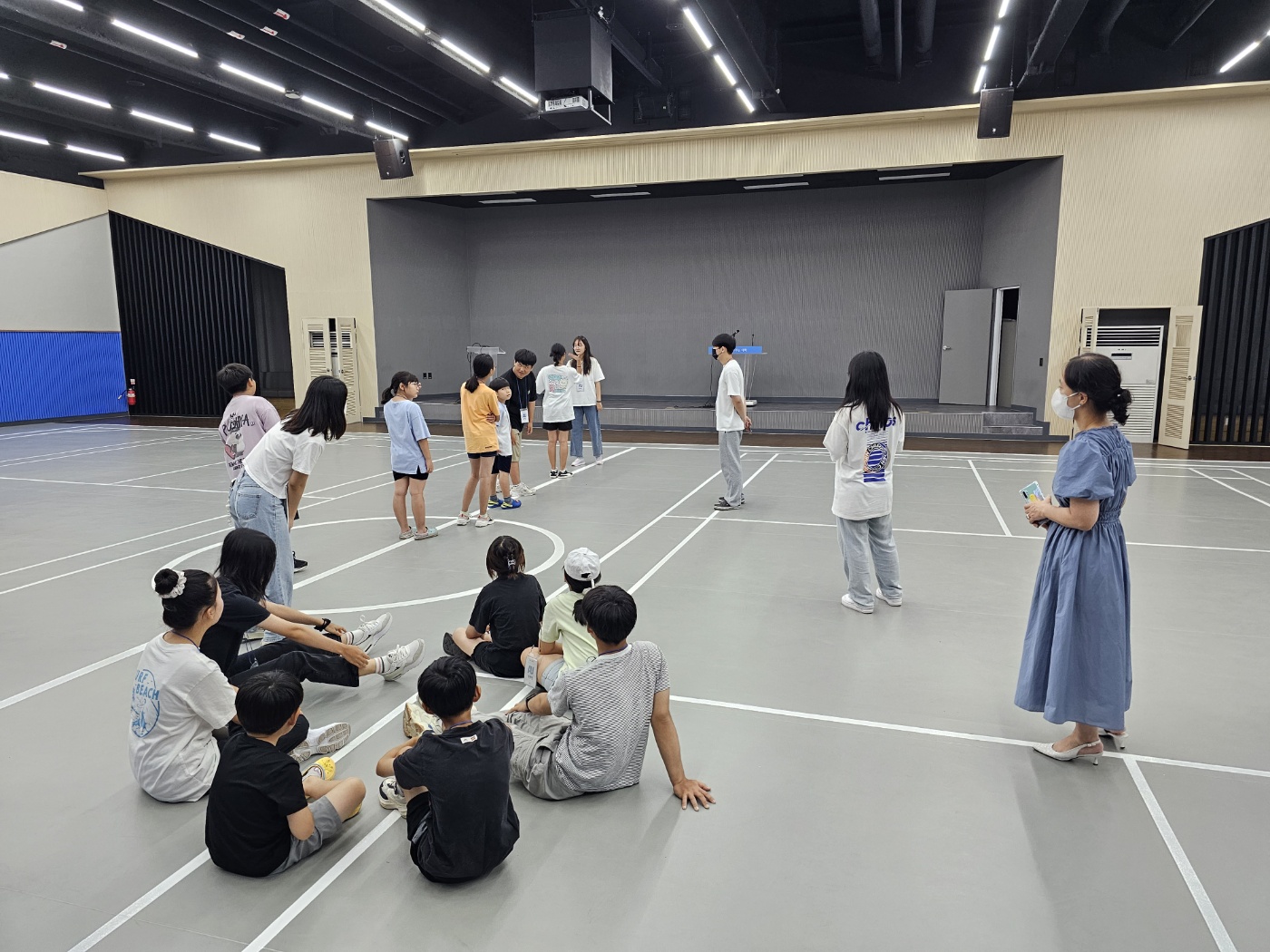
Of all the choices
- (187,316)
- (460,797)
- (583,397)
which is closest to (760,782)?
(460,797)

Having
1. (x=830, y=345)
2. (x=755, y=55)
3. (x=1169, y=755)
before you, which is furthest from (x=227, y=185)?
(x=1169, y=755)

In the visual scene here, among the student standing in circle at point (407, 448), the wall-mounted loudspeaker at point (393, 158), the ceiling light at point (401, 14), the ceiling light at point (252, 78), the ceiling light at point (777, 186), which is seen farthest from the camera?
the ceiling light at point (777, 186)

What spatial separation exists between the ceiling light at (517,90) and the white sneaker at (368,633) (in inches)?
419

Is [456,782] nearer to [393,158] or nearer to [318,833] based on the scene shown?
[318,833]

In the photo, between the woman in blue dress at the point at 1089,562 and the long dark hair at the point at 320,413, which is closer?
the woman in blue dress at the point at 1089,562

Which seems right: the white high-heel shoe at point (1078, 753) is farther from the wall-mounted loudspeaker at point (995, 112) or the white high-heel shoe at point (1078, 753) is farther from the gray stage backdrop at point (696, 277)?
the gray stage backdrop at point (696, 277)

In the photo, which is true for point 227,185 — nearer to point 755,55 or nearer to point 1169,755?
point 755,55

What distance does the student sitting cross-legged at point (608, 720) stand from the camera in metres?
3.06

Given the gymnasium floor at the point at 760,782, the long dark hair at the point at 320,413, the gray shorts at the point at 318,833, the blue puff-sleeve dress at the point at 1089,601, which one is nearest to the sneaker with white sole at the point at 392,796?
the gymnasium floor at the point at 760,782

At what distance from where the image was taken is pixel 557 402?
10.3 meters

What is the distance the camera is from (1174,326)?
1331cm

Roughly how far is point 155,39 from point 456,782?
1272 cm

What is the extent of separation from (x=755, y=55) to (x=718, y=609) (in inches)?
399

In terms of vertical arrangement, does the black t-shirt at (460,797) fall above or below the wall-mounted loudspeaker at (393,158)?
below
